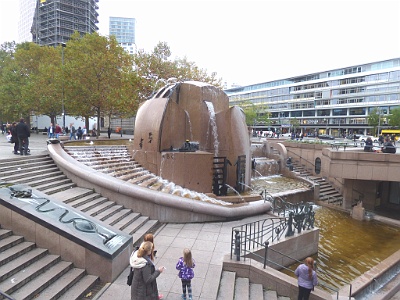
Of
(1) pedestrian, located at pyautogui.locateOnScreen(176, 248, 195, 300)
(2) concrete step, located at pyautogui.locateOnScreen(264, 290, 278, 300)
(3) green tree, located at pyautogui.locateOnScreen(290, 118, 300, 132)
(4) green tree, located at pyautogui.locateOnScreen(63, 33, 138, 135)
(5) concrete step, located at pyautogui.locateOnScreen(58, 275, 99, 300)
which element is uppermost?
(4) green tree, located at pyautogui.locateOnScreen(63, 33, 138, 135)

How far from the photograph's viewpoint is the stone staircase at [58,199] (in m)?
5.55

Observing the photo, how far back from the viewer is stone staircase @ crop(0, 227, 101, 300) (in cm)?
535

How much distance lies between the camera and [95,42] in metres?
→ 28.2

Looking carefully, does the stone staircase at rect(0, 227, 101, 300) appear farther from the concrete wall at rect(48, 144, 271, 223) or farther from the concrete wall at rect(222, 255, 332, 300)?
the concrete wall at rect(48, 144, 271, 223)

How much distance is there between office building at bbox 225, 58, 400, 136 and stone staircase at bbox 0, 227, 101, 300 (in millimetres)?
60092

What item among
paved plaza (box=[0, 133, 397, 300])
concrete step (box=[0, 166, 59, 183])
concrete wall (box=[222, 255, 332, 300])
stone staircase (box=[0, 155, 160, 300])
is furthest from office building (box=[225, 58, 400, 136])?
concrete step (box=[0, 166, 59, 183])

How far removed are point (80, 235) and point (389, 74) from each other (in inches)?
2516

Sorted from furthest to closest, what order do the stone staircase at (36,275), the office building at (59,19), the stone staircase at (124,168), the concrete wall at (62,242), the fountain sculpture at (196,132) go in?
1. the office building at (59,19)
2. the fountain sculpture at (196,132)
3. the stone staircase at (124,168)
4. the concrete wall at (62,242)
5. the stone staircase at (36,275)

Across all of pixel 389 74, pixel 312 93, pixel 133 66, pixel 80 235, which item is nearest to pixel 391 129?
pixel 389 74

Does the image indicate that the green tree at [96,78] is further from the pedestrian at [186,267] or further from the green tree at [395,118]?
the green tree at [395,118]

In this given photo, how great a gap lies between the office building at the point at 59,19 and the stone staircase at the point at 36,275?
75.4 meters

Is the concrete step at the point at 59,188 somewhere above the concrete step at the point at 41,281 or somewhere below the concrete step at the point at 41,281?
above

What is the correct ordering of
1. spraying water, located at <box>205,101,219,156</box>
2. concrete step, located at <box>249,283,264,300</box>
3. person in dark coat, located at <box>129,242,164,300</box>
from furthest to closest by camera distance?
spraying water, located at <box>205,101,219,156</box>, concrete step, located at <box>249,283,264,300</box>, person in dark coat, located at <box>129,242,164,300</box>

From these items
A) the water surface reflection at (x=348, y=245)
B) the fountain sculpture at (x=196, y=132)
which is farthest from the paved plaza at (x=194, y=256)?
the fountain sculpture at (x=196, y=132)
